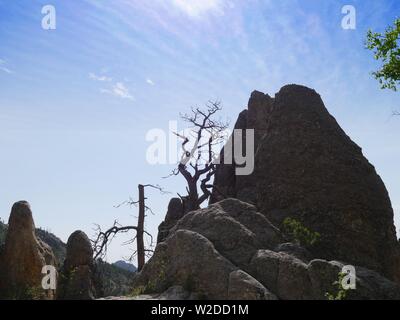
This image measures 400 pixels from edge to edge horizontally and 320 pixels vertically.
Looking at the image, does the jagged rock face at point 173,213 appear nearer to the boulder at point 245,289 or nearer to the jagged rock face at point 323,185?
the jagged rock face at point 323,185

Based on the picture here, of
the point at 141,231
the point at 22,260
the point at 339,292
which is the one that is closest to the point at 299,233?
the point at 339,292

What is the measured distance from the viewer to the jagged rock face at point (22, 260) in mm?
21797

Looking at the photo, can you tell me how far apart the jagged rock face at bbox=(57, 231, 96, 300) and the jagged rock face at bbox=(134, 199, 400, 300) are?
13895mm

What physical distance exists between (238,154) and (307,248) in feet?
48.4

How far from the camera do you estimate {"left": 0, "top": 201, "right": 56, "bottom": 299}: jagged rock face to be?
21.8 metres

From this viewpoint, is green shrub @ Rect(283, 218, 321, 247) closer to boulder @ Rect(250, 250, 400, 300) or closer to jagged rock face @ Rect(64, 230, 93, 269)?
boulder @ Rect(250, 250, 400, 300)

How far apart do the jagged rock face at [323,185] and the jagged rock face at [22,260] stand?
1219 centimetres

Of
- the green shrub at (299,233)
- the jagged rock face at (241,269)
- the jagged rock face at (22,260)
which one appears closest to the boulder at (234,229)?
the jagged rock face at (241,269)

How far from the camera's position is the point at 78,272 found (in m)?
26.8

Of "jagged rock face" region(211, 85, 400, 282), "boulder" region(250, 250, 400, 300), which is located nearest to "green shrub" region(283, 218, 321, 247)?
"jagged rock face" region(211, 85, 400, 282)

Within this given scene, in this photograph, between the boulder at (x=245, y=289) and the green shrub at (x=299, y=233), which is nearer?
the boulder at (x=245, y=289)
